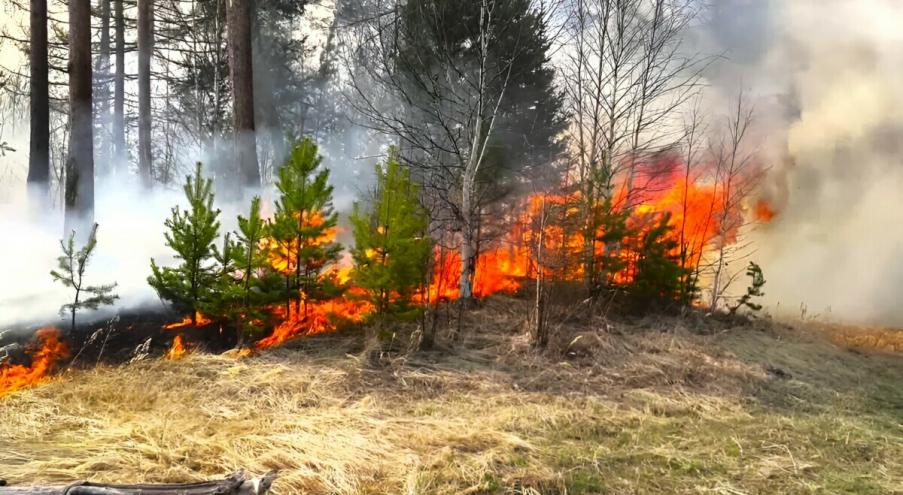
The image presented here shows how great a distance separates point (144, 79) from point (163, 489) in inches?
657

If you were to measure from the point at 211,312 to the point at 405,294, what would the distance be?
247 centimetres

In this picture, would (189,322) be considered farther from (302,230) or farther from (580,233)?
(580,233)

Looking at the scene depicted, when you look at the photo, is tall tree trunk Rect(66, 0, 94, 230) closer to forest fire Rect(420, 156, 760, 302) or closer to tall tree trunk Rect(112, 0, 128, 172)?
forest fire Rect(420, 156, 760, 302)

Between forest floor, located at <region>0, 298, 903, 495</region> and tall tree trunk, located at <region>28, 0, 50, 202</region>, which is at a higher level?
tall tree trunk, located at <region>28, 0, 50, 202</region>

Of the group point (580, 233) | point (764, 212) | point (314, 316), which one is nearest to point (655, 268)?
point (580, 233)

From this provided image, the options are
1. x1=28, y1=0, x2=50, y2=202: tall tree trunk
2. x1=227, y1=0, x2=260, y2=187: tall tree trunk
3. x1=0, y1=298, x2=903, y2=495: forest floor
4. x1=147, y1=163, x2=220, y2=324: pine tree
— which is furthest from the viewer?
x1=28, y1=0, x2=50, y2=202: tall tree trunk

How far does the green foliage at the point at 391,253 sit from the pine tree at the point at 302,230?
559 mm

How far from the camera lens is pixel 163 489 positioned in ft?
9.39

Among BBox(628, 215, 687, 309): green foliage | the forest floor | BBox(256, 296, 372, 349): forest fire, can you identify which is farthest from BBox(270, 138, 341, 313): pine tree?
BBox(628, 215, 687, 309): green foliage

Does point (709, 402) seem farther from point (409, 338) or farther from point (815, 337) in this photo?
point (815, 337)

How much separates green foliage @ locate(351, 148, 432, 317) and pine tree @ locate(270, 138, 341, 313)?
559 mm

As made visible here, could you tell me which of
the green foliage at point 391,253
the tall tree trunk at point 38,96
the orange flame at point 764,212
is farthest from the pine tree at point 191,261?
the orange flame at point 764,212

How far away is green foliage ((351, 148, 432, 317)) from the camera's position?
7.07 m

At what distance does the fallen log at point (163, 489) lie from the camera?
2789mm
